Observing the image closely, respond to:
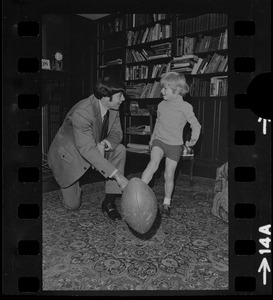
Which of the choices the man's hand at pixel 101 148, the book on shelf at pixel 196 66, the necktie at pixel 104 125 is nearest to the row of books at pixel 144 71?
the book on shelf at pixel 196 66

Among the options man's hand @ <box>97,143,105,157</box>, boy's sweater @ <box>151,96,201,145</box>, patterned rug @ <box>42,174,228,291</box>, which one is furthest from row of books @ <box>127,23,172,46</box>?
patterned rug @ <box>42,174,228,291</box>

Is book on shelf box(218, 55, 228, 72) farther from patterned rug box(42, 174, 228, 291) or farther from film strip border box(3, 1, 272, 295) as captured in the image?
film strip border box(3, 1, 272, 295)

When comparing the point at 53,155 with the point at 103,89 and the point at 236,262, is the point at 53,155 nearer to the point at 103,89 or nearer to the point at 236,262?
the point at 103,89

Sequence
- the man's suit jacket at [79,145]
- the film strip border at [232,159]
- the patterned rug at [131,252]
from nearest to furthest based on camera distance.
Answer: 1. the film strip border at [232,159]
2. the patterned rug at [131,252]
3. the man's suit jacket at [79,145]

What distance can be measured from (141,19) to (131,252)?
3.89m

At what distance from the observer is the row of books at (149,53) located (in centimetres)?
425

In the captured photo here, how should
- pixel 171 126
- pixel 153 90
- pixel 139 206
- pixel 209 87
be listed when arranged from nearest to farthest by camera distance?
1. pixel 139 206
2. pixel 171 126
3. pixel 209 87
4. pixel 153 90

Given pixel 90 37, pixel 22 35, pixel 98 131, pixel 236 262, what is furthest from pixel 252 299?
pixel 90 37

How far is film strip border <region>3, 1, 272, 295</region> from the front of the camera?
A: 1065 mm

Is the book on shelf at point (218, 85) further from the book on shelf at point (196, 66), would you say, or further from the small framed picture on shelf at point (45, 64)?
the small framed picture on shelf at point (45, 64)

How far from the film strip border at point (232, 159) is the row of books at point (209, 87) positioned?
271 cm

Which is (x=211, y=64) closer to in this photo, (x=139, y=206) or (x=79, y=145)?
(x=79, y=145)

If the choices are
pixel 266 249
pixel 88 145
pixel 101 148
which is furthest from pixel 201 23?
pixel 266 249

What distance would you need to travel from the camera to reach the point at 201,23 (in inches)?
151
